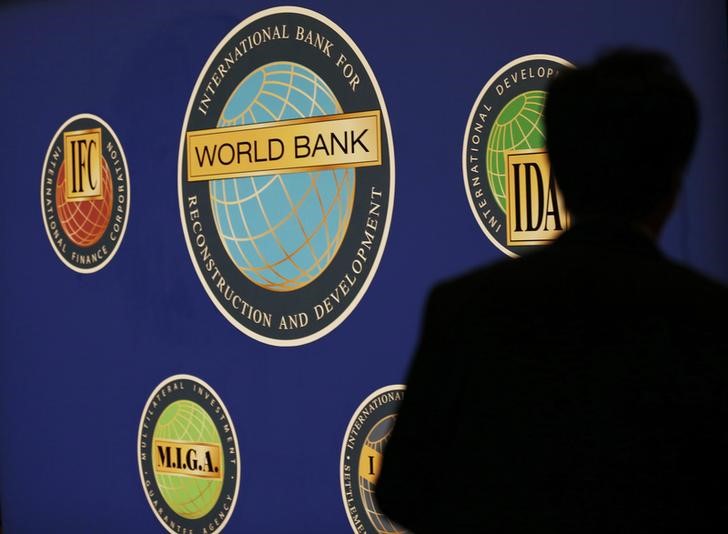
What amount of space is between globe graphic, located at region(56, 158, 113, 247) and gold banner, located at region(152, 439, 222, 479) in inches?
26.5

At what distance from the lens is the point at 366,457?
2.72 metres

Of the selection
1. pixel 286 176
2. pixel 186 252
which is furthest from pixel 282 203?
pixel 186 252

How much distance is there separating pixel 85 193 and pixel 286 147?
0.79 metres

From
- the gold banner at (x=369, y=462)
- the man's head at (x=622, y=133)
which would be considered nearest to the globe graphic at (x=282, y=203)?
the gold banner at (x=369, y=462)

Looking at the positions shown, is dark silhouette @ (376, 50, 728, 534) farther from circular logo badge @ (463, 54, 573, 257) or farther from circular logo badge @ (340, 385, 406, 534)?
circular logo badge @ (340, 385, 406, 534)

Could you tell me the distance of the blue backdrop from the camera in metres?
2.41

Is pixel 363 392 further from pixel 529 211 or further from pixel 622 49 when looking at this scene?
pixel 622 49

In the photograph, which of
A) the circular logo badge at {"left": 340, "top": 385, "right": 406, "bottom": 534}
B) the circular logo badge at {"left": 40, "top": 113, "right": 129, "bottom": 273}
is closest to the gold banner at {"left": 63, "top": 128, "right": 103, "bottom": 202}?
the circular logo badge at {"left": 40, "top": 113, "right": 129, "bottom": 273}

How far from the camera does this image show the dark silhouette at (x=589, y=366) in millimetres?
974

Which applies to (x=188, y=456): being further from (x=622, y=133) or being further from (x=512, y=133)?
(x=622, y=133)

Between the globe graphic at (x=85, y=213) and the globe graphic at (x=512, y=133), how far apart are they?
1.26 meters

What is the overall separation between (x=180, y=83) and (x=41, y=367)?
1.05m

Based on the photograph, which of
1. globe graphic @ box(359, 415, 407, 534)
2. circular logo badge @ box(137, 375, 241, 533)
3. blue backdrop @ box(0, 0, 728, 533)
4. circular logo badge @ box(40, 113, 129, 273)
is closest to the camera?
blue backdrop @ box(0, 0, 728, 533)

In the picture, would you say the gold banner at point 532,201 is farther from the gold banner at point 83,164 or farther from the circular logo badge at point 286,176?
the gold banner at point 83,164
